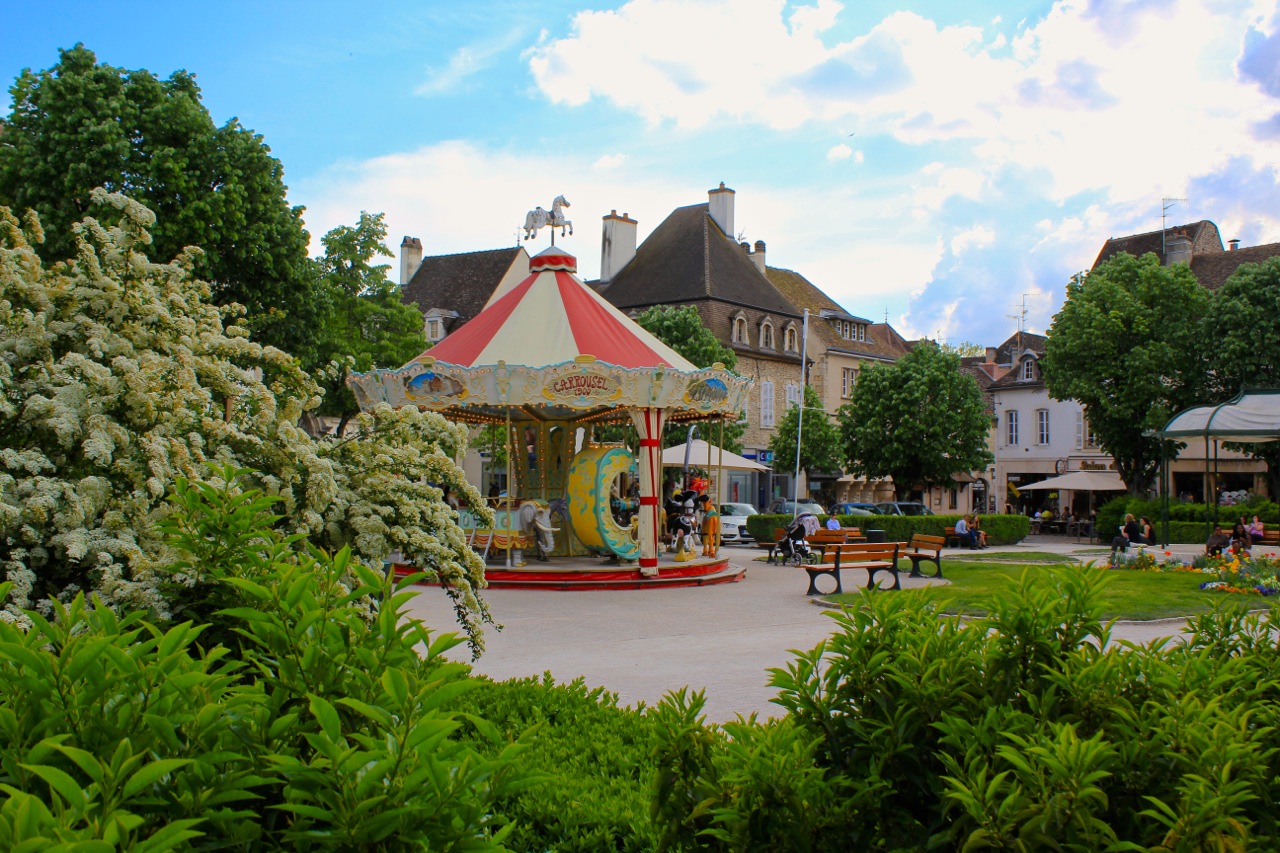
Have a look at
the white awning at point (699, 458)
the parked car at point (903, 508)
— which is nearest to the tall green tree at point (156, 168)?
the white awning at point (699, 458)

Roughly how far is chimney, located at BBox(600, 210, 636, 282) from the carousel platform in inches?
1369

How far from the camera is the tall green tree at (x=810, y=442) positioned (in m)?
47.6

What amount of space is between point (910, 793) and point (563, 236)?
68.7 ft

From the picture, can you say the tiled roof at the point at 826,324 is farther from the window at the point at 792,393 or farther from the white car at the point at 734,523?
the white car at the point at 734,523

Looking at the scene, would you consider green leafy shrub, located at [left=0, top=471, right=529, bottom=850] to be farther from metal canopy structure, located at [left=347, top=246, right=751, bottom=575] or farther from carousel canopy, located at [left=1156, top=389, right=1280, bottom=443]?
carousel canopy, located at [left=1156, top=389, right=1280, bottom=443]

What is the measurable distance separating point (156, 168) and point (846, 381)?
40.7 meters

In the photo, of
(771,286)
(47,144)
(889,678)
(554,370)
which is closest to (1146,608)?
(554,370)

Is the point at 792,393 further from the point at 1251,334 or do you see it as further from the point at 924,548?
the point at 924,548

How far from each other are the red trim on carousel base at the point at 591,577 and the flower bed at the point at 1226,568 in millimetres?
7978

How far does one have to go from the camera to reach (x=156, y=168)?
23188 mm

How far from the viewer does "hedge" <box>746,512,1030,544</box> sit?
33.7 meters

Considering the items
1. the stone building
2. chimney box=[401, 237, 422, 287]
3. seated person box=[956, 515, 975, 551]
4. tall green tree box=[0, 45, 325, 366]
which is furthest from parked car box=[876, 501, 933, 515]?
chimney box=[401, 237, 422, 287]

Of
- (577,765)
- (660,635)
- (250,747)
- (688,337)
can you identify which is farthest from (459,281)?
(250,747)

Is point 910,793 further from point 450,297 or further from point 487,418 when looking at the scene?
point 450,297
